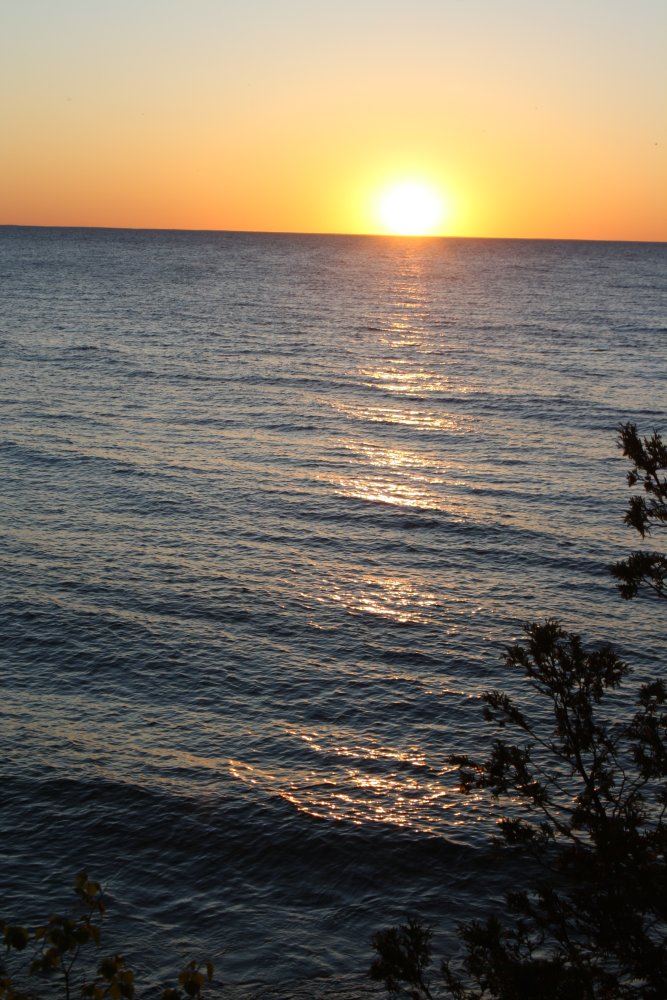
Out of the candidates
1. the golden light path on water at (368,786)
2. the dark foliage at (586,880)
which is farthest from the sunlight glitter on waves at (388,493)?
the dark foliage at (586,880)

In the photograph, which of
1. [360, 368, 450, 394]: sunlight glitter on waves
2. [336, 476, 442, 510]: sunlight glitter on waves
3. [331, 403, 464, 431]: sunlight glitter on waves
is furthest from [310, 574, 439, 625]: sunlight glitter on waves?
[360, 368, 450, 394]: sunlight glitter on waves

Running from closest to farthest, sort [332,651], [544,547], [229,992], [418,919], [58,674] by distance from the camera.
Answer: [229,992]
[418,919]
[58,674]
[332,651]
[544,547]

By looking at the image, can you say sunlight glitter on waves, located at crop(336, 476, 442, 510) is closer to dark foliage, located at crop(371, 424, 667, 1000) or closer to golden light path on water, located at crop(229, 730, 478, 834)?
golden light path on water, located at crop(229, 730, 478, 834)

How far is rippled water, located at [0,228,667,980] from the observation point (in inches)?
659

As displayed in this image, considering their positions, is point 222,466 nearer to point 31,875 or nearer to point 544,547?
point 544,547

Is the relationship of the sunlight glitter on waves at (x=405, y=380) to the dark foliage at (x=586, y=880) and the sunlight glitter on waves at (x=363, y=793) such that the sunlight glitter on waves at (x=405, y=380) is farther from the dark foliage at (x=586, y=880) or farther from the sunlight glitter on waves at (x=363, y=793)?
the dark foliage at (x=586, y=880)

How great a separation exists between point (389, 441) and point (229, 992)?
34292 millimetres

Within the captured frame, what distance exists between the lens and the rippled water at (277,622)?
16750 mm

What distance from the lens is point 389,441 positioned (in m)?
46.8

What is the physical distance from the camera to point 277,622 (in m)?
25.9

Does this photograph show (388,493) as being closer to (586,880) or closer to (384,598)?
(384,598)

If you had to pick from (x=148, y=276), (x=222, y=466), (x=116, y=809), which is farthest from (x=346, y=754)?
(x=148, y=276)

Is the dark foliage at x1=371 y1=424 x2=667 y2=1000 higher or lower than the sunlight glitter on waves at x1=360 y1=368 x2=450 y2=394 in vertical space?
lower

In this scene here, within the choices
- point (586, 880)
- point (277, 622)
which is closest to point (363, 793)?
point (277, 622)
